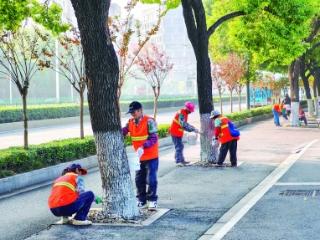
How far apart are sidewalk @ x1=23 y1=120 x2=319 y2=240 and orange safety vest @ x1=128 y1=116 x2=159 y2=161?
1001 mm

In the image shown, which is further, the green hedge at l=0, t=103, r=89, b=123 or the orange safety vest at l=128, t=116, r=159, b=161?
the green hedge at l=0, t=103, r=89, b=123

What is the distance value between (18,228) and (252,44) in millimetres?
12657

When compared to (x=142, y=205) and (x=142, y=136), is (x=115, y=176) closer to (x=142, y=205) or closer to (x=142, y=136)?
(x=142, y=136)

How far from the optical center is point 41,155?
49.4 feet

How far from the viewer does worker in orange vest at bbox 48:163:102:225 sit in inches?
349

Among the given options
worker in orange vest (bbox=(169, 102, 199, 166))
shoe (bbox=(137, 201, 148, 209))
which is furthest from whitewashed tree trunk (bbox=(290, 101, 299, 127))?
shoe (bbox=(137, 201, 148, 209))

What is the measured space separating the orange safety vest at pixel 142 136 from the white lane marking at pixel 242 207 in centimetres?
158

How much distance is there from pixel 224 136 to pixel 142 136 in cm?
598

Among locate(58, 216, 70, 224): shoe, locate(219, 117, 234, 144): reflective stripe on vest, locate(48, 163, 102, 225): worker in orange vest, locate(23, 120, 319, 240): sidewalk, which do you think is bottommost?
locate(23, 120, 319, 240): sidewalk

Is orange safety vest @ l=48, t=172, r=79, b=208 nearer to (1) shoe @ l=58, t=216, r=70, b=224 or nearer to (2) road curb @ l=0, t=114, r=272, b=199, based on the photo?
(1) shoe @ l=58, t=216, r=70, b=224

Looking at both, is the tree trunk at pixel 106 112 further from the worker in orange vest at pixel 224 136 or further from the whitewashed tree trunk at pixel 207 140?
the whitewashed tree trunk at pixel 207 140

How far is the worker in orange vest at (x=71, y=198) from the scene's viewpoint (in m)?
8.86

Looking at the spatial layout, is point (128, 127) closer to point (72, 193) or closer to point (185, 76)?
point (72, 193)

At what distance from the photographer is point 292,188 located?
473 inches
